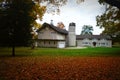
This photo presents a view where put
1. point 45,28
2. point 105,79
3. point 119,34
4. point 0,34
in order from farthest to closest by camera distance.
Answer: point 45,28 → point 119,34 → point 0,34 → point 105,79

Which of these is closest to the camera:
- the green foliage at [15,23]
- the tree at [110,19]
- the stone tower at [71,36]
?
the green foliage at [15,23]

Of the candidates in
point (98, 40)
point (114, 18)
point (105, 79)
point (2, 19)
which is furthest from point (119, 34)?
point (98, 40)

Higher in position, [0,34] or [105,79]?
[0,34]

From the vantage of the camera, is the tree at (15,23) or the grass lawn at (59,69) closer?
the grass lawn at (59,69)

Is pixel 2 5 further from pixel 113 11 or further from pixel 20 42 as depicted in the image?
pixel 113 11

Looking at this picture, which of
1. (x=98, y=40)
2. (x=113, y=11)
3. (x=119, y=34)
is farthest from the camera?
(x=98, y=40)

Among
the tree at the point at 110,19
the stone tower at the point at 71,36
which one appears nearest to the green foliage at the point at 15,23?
the tree at the point at 110,19

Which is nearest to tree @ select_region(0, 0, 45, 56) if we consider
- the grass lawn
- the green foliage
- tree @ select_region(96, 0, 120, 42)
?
the green foliage

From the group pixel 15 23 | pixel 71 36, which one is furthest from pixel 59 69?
pixel 71 36

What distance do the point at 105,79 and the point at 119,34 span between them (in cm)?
3960

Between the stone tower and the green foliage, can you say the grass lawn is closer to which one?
the green foliage

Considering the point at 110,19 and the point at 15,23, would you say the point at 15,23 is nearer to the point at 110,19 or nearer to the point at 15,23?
the point at 15,23

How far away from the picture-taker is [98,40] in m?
109

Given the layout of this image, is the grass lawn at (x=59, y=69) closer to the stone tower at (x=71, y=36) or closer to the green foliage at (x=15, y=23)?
the green foliage at (x=15, y=23)
